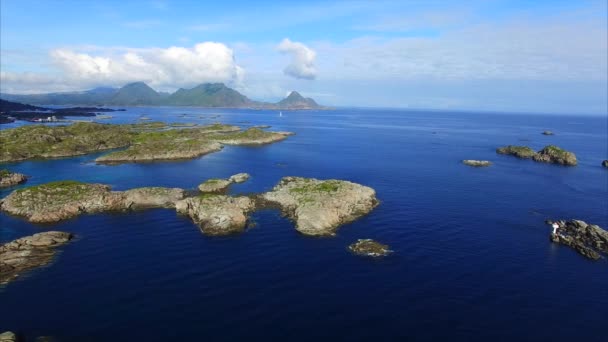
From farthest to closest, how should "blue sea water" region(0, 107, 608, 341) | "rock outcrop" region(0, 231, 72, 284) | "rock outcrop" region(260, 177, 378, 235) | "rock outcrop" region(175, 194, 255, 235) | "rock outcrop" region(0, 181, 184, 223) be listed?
1. "rock outcrop" region(0, 181, 184, 223)
2. "rock outcrop" region(260, 177, 378, 235)
3. "rock outcrop" region(175, 194, 255, 235)
4. "rock outcrop" region(0, 231, 72, 284)
5. "blue sea water" region(0, 107, 608, 341)

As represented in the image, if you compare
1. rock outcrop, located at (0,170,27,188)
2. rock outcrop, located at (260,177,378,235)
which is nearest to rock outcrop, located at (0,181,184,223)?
rock outcrop, located at (0,170,27,188)

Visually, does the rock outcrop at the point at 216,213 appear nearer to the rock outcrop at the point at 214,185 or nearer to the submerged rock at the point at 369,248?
the rock outcrop at the point at 214,185

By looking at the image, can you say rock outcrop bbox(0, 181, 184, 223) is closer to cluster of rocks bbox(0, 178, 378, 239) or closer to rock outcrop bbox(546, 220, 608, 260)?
cluster of rocks bbox(0, 178, 378, 239)

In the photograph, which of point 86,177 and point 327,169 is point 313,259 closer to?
point 327,169

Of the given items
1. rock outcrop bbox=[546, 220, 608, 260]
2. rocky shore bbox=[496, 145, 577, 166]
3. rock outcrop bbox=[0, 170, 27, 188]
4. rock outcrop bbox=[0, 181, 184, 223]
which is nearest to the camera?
rock outcrop bbox=[546, 220, 608, 260]

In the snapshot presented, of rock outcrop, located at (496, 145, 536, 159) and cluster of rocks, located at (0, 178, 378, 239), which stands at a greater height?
rock outcrop, located at (496, 145, 536, 159)

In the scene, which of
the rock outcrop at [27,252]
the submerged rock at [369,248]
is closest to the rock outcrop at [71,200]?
the rock outcrop at [27,252]

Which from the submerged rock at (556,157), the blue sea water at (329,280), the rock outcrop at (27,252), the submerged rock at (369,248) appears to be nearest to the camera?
the blue sea water at (329,280)

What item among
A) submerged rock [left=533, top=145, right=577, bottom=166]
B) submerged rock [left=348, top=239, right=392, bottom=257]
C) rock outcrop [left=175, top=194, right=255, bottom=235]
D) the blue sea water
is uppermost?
submerged rock [left=533, top=145, right=577, bottom=166]
